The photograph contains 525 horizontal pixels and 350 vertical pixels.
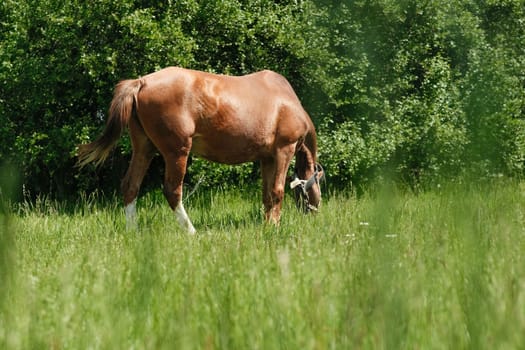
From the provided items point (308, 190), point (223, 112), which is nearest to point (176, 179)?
point (223, 112)

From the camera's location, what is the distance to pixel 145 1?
10.4 meters

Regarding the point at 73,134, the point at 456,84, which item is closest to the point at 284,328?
the point at 73,134

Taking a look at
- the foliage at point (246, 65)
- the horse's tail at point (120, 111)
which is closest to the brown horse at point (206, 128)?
the horse's tail at point (120, 111)

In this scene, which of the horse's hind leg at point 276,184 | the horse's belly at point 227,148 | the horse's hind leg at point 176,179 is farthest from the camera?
the horse's hind leg at point 276,184

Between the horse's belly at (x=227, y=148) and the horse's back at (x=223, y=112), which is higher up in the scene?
the horse's back at (x=223, y=112)

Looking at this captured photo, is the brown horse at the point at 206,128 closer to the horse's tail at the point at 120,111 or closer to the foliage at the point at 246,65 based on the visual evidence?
the horse's tail at the point at 120,111

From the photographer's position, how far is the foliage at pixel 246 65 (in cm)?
984

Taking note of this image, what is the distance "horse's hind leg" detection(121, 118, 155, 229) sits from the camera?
6449 millimetres

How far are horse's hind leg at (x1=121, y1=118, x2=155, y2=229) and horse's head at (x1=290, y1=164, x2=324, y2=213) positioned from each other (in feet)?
5.71

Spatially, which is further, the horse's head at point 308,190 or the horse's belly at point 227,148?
the horse's head at point 308,190

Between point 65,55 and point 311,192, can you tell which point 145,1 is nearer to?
point 65,55

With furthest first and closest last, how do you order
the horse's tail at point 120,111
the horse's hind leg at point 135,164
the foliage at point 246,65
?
the foliage at point 246,65 → the horse's hind leg at point 135,164 → the horse's tail at point 120,111

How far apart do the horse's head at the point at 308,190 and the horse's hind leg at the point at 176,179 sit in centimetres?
142

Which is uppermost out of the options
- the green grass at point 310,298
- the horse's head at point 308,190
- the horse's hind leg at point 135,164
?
the green grass at point 310,298
